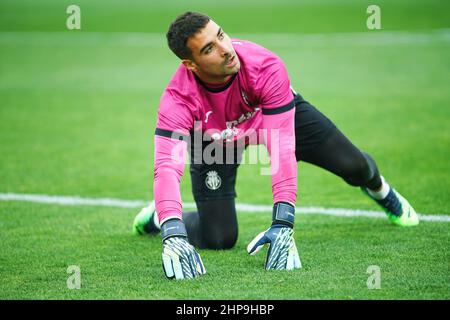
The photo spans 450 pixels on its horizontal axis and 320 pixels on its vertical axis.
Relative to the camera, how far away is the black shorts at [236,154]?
6984mm

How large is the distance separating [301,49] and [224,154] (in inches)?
549

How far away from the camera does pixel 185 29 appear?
5.99m

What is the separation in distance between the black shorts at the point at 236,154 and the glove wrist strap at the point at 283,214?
1.11 meters

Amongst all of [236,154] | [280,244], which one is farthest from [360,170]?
[280,244]

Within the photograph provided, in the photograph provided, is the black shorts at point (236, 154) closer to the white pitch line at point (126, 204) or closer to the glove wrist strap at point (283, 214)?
the glove wrist strap at point (283, 214)

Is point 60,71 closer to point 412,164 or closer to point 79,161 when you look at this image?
point 79,161

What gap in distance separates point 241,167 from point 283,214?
16.1 ft

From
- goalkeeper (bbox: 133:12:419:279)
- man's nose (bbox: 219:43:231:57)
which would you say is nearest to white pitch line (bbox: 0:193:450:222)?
goalkeeper (bbox: 133:12:419:279)

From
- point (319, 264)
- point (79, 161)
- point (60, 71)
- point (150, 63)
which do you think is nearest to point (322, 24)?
point (150, 63)

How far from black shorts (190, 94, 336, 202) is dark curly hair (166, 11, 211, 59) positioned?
41.2 inches

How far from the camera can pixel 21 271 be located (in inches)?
244

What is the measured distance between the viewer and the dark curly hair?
5965mm
